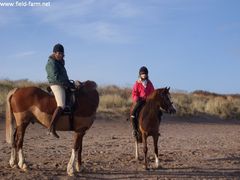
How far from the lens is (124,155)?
40.8 ft

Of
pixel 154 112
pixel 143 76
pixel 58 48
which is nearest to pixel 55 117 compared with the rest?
pixel 58 48

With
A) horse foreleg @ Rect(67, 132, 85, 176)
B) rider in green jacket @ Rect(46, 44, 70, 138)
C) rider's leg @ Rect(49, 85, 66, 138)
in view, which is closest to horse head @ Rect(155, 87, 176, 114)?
horse foreleg @ Rect(67, 132, 85, 176)

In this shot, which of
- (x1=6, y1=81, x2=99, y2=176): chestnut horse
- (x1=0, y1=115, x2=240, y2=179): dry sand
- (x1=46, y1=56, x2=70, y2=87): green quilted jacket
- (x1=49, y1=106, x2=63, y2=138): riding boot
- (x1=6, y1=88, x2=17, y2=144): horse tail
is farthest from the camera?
(x1=6, y1=88, x2=17, y2=144): horse tail

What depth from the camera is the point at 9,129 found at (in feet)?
33.3

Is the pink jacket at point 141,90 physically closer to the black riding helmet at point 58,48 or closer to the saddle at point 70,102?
the saddle at point 70,102

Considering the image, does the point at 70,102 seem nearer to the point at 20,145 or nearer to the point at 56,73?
the point at 56,73

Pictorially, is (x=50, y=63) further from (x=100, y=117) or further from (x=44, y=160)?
(x=100, y=117)

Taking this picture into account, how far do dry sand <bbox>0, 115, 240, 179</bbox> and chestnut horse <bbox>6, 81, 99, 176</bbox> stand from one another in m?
0.54

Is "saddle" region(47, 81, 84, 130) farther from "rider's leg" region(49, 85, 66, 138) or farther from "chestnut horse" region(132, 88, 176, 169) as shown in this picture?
"chestnut horse" region(132, 88, 176, 169)

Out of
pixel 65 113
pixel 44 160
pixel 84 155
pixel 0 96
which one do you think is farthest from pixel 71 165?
pixel 0 96

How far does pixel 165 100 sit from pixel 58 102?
2.50m

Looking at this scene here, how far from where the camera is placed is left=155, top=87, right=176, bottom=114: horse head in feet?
34.6

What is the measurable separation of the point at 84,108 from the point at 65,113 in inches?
16.8

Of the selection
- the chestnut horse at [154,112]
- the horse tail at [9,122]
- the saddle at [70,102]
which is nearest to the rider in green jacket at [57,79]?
the saddle at [70,102]
